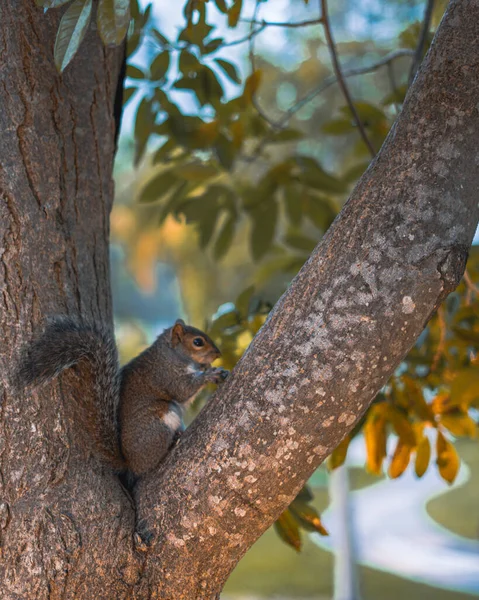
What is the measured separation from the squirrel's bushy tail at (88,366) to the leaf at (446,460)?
3.05 ft

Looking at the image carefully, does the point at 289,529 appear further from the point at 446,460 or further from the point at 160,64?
the point at 160,64

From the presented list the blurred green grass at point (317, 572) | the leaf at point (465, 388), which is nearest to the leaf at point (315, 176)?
the leaf at point (465, 388)

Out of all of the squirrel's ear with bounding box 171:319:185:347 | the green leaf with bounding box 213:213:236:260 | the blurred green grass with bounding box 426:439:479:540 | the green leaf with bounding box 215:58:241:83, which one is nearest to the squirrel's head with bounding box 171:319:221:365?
the squirrel's ear with bounding box 171:319:185:347

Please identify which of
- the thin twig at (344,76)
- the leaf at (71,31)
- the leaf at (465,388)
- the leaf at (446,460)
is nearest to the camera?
the leaf at (71,31)

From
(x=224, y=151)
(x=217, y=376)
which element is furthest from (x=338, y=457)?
(x=224, y=151)

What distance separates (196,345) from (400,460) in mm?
664

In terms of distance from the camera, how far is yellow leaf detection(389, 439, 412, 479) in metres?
1.88

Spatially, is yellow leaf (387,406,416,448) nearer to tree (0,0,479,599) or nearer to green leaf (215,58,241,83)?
tree (0,0,479,599)

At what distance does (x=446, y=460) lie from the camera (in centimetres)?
182

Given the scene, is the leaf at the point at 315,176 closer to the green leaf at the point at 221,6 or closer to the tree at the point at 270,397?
the green leaf at the point at 221,6

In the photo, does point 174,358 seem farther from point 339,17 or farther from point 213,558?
point 339,17

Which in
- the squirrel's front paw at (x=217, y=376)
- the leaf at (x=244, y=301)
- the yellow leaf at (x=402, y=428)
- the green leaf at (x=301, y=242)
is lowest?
the yellow leaf at (x=402, y=428)

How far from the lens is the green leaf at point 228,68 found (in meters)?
1.83

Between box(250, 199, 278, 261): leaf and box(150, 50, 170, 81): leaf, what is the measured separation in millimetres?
573
